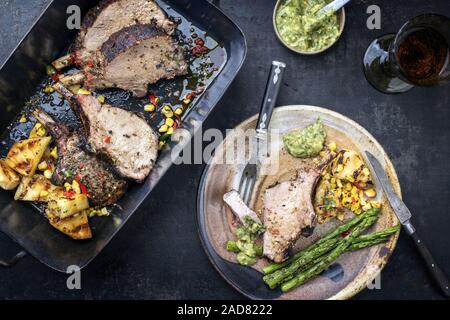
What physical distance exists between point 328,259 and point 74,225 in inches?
73.9

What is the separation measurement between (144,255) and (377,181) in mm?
1901

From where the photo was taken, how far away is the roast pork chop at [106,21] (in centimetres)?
375

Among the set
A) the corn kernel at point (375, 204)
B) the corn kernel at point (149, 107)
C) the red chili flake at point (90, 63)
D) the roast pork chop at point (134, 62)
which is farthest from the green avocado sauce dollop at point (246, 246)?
the red chili flake at point (90, 63)

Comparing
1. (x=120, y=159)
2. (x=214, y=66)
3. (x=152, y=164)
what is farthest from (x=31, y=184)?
(x=214, y=66)

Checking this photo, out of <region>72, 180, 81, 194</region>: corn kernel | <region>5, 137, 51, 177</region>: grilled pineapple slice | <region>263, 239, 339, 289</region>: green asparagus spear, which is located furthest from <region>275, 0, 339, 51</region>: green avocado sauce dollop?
<region>5, 137, 51, 177</region>: grilled pineapple slice

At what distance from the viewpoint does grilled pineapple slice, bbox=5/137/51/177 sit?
360 cm

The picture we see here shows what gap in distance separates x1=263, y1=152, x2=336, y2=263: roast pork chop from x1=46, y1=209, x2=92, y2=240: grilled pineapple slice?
4.34 ft

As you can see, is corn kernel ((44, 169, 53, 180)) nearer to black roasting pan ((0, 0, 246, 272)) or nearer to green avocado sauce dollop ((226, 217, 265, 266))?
black roasting pan ((0, 0, 246, 272))

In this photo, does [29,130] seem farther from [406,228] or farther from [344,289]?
[406,228]

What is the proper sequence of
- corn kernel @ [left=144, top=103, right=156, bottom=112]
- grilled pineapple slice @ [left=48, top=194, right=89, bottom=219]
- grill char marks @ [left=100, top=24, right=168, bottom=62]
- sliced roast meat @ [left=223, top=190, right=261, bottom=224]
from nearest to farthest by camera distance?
grilled pineapple slice @ [left=48, top=194, right=89, bottom=219]
grill char marks @ [left=100, top=24, right=168, bottom=62]
sliced roast meat @ [left=223, top=190, right=261, bottom=224]
corn kernel @ [left=144, top=103, right=156, bottom=112]

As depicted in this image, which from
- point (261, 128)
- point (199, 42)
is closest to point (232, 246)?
point (261, 128)

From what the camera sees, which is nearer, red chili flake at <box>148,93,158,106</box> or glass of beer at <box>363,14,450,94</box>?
glass of beer at <box>363,14,450,94</box>

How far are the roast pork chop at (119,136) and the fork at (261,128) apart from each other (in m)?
0.71

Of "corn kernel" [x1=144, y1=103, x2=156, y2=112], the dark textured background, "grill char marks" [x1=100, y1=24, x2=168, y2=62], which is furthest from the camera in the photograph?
the dark textured background
